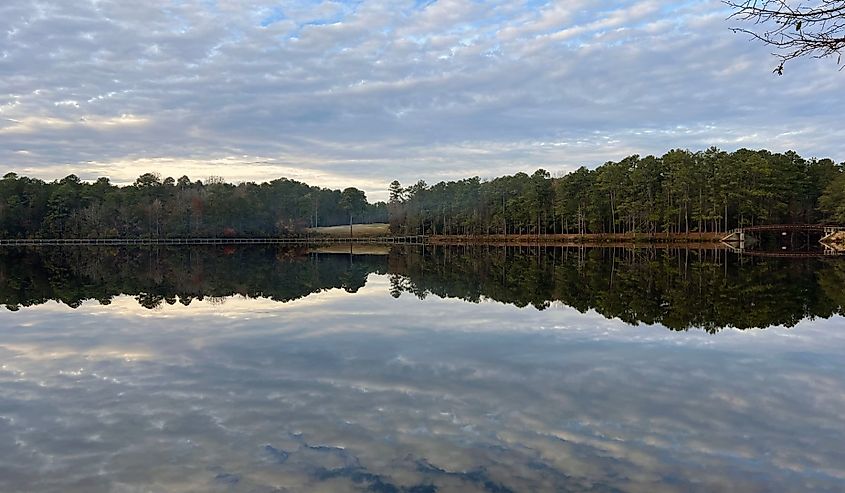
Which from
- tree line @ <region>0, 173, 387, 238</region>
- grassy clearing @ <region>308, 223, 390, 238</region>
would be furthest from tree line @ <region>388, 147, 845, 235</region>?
tree line @ <region>0, 173, 387, 238</region>

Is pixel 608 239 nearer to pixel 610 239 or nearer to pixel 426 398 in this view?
pixel 610 239

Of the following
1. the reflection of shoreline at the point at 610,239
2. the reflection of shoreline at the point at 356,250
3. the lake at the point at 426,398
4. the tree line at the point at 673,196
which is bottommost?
the reflection of shoreline at the point at 356,250

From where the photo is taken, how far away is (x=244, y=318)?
15.9 meters

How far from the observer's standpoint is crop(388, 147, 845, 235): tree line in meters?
82.7

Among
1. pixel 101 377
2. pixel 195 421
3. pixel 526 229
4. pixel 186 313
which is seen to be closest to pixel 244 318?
pixel 186 313

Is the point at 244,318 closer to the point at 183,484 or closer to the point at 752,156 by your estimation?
the point at 183,484

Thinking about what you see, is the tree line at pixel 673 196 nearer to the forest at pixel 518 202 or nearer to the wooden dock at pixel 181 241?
the forest at pixel 518 202

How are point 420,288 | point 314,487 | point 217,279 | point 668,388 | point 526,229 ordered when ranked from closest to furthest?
1. point 314,487
2. point 668,388
3. point 420,288
4. point 217,279
5. point 526,229

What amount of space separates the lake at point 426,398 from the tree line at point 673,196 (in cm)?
7178

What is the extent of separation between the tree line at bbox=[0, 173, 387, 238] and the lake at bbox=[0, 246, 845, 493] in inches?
4910

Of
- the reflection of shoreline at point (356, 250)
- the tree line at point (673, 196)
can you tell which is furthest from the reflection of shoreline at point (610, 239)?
the reflection of shoreline at point (356, 250)

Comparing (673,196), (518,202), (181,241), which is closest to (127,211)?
(181,241)

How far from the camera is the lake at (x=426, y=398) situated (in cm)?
586

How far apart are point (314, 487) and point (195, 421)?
99.8 inches
